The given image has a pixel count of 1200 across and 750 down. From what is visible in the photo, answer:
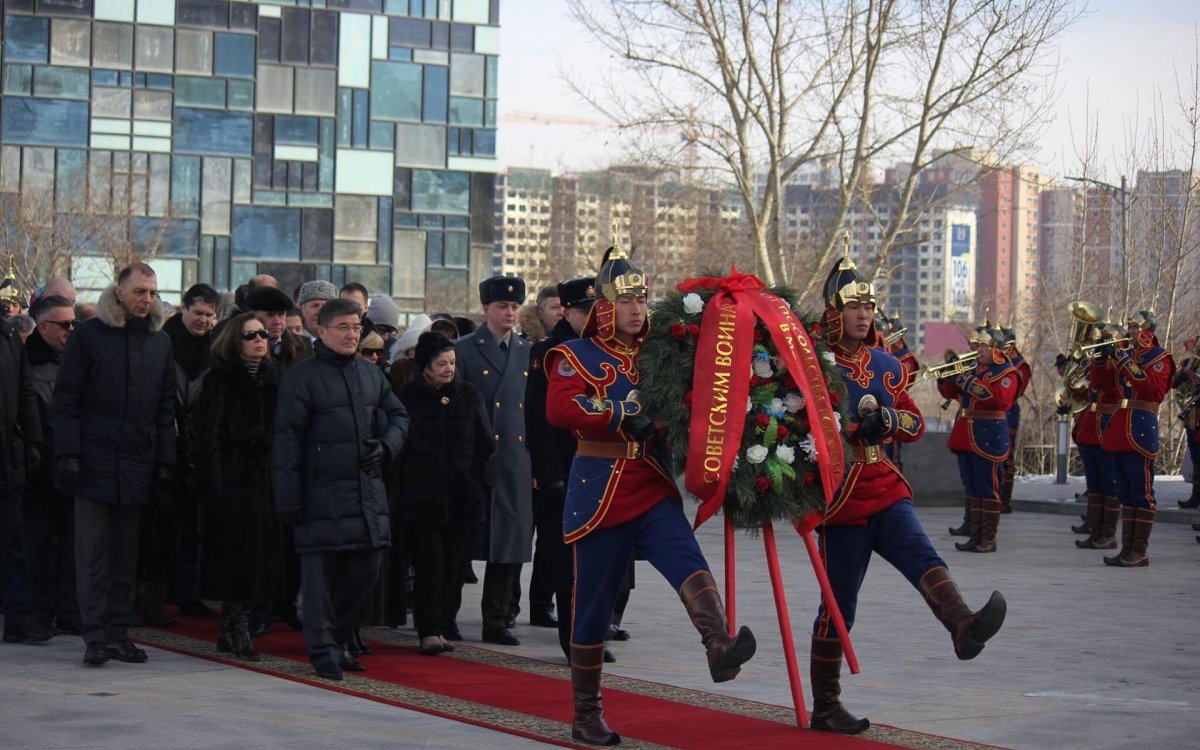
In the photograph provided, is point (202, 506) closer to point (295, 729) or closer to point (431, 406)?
point (431, 406)

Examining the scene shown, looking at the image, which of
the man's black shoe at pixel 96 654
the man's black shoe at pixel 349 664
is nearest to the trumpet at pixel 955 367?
the man's black shoe at pixel 349 664

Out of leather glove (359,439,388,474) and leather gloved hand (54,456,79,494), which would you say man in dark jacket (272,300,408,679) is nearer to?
leather glove (359,439,388,474)

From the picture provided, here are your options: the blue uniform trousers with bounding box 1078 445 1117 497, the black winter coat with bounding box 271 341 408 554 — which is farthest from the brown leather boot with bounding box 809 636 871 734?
the blue uniform trousers with bounding box 1078 445 1117 497

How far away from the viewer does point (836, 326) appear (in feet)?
26.7

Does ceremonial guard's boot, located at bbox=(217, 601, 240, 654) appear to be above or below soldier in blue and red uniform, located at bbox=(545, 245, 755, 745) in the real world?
below

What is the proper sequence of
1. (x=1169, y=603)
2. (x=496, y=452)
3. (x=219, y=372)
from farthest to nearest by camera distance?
(x=1169, y=603), (x=496, y=452), (x=219, y=372)

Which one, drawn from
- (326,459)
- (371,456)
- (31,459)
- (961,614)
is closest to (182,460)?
(31,459)

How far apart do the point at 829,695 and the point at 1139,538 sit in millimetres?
8674

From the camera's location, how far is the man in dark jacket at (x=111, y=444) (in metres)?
9.21

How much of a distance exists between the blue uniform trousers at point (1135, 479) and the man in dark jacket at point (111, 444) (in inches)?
369

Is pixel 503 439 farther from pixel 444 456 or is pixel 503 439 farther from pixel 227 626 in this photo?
pixel 227 626

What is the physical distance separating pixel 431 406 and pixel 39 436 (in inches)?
89.2

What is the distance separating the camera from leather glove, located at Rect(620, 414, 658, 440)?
7.45 meters

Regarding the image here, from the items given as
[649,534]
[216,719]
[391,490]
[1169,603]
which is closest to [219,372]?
[391,490]
